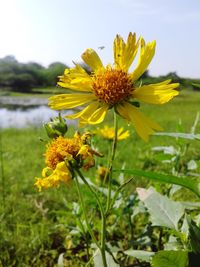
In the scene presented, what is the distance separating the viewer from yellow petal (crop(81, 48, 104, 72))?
3.06 feet

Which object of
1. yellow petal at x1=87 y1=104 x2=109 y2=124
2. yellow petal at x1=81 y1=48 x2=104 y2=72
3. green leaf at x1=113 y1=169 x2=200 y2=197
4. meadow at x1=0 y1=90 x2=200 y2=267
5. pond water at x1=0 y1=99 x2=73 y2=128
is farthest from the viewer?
pond water at x1=0 y1=99 x2=73 y2=128

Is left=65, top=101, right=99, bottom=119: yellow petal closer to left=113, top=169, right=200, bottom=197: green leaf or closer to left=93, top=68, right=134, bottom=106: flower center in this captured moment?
left=93, top=68, right=134, bottom=106: flower center

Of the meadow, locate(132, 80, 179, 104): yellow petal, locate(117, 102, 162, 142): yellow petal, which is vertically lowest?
the meadow

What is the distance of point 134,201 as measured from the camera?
147 cm

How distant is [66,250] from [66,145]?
35.8 inches

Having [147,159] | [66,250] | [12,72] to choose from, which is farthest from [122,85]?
[12,72]

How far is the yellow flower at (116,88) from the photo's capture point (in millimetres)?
804

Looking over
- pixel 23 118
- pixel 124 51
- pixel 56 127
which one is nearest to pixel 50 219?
pixel 56 127

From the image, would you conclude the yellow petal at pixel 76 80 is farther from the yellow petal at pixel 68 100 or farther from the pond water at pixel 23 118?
the pond water at pixel 23 118

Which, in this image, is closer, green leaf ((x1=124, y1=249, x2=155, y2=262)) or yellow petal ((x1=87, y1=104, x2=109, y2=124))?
yellow petal ((x1=87, y1=104, x2=109, y2=124))

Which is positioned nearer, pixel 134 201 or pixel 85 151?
pixel 85 151

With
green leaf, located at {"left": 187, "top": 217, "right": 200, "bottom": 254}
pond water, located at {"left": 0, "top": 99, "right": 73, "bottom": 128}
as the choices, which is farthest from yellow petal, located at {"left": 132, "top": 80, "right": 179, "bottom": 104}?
pond water, located at {"left": 0, "top": 99, "right": 73, "bottom": 128}

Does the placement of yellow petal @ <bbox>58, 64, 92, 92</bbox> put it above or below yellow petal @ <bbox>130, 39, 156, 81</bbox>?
below

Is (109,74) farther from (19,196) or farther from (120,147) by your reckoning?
(120,147)
